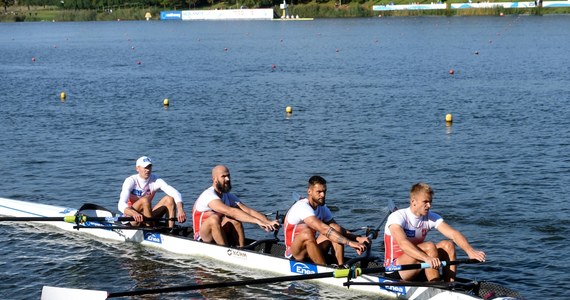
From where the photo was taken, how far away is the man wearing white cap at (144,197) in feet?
56.5

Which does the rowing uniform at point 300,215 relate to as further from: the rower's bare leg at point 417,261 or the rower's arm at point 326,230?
the rower's bare leg at point 417,261

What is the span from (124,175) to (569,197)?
12527 mm

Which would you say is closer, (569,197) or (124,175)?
(569,197)

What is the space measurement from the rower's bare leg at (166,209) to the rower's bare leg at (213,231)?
1.37m

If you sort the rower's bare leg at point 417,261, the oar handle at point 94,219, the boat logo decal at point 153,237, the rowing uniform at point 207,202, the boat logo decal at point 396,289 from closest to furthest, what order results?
the rower's bare leg at point 417,261 < the boat logo decal at point 396,289 < the rowing uniform at point 207,202 < the oar handle at point 94,219 < the boat logo decal at point 153,237

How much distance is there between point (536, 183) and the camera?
75.8ft

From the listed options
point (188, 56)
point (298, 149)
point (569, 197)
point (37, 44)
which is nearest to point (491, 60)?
point (188, 56)

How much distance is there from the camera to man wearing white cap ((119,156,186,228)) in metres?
17.2

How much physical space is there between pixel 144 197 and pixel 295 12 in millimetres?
133485

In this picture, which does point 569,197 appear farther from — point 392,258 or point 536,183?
point 392,258

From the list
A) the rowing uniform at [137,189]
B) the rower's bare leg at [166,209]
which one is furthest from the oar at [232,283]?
the rower's bare leg at [166,209]

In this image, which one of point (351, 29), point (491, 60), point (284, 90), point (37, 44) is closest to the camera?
point (284, 90)

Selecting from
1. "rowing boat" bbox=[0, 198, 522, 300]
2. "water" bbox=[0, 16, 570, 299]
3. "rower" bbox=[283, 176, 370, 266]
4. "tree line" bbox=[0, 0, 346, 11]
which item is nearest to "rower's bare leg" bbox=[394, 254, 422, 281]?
"rowing boat" bbox=[0, 198, 522, 300]

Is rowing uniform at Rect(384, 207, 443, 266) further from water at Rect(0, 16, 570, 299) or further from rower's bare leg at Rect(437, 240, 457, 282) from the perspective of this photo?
water at Rect(0, 16, 570, 299)
